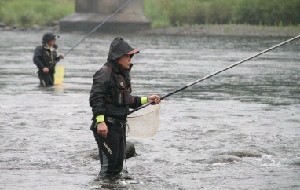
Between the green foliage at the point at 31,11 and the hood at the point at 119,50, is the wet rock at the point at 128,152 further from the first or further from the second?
the green foliage at the point at 31,11

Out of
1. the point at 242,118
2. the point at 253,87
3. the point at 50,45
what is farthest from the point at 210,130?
the point at 253,87

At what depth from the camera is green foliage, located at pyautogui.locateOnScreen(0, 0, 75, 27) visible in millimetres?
73125

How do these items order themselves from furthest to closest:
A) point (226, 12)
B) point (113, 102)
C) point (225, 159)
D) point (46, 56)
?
point (226, 12) → point (46, 56) → point (225, 159) → point (113, 102)

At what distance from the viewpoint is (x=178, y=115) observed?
16.9 m

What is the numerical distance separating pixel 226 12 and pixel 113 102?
5992 centimetres

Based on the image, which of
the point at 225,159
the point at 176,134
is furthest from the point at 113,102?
the point at 176,134

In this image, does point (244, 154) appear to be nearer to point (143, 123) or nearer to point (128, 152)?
point (128, 152)

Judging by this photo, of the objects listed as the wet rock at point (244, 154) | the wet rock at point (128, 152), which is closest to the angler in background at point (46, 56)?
the wet rock at point (128, 152)

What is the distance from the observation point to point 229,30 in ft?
206

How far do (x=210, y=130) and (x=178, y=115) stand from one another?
223 cm

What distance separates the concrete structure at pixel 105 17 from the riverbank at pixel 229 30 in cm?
168

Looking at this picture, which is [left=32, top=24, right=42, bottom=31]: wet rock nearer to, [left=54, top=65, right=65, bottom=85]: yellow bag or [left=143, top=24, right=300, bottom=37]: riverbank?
[left=143, top=24, right=300, bottom=37]: riverbank

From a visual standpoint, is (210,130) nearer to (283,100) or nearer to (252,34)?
(283,100)

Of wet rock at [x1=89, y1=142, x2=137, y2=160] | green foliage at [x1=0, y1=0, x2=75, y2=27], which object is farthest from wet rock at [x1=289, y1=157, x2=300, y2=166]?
green foliage at [x1=0, y1=0, x2=75, y2=27]
